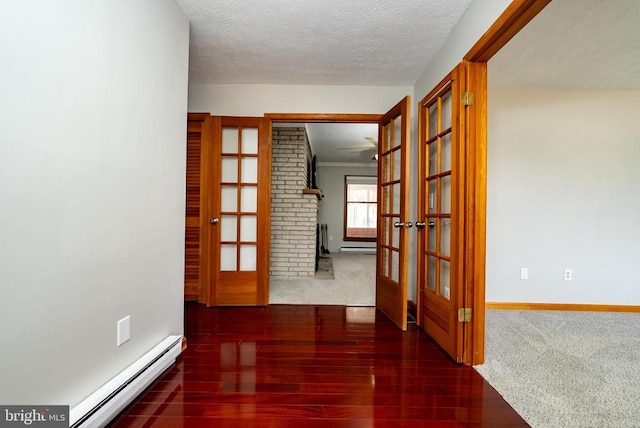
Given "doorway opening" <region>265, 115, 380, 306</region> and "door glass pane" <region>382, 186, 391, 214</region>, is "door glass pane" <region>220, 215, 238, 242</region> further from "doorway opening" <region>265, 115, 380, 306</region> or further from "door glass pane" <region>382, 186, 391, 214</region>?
"door glass pane" <region>382, 186, 391, 214</region>

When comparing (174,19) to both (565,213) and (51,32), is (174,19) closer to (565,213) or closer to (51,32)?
(51,32)

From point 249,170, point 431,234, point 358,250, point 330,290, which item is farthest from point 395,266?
point 358,250

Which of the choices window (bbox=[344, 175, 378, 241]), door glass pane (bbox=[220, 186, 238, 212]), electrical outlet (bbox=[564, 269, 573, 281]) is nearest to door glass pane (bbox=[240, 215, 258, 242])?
door glass pane (bbox=[220, 186, 238, 212])

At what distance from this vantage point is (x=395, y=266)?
262 cm

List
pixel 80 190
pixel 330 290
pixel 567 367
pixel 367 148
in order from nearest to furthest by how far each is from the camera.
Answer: pixel 80 190 → pixel 567 367 → pixel 330 290 → pixel 367 148

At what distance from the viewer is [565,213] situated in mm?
2955

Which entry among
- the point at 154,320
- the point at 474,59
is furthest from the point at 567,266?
the point at 154,320

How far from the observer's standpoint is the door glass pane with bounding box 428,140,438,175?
7.34 feet

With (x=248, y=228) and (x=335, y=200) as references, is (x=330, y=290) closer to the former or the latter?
(x=248, y=228)

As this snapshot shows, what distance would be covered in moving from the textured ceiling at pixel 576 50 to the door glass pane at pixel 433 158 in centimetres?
96

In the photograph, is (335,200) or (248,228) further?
(335,200)

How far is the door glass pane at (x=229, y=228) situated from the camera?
2984 millimetres

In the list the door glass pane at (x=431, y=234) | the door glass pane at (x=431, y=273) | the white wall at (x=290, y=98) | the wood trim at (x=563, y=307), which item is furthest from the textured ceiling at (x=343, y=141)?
the wood trim at (x=563, y=307)

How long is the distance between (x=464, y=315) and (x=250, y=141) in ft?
8.23
